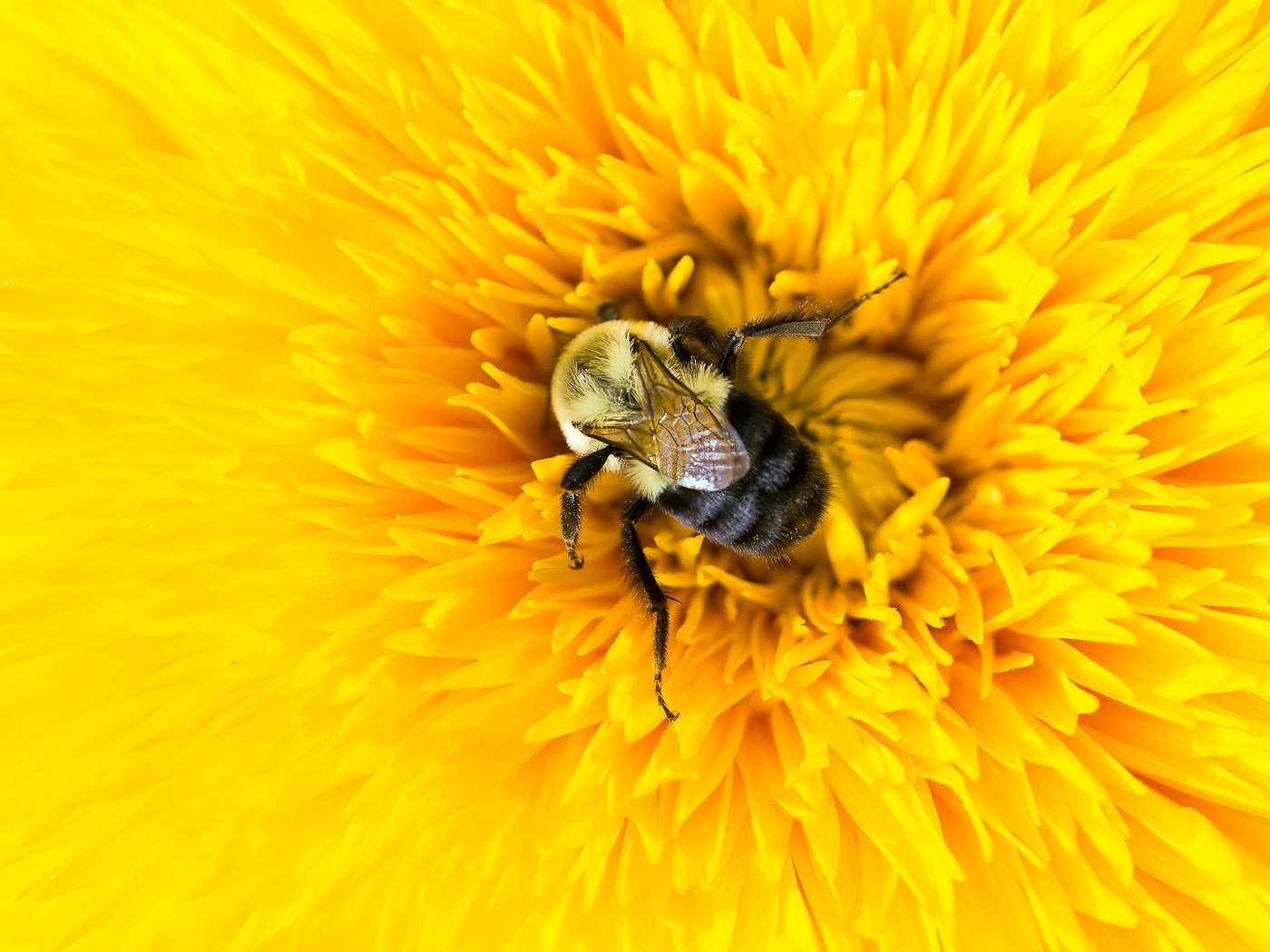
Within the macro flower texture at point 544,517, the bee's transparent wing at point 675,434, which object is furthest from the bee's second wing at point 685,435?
the macro flower texture at point 544,517

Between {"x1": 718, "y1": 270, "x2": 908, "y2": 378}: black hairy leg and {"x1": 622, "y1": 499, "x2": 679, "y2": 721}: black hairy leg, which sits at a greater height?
{"x1": 718, "y1": 270, "x2": 908, "y2": 378}: black hairy leg

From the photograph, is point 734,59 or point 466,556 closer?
point 734,59

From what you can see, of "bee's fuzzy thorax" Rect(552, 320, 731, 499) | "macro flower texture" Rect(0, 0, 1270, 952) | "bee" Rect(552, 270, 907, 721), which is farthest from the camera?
"bee's fuzzy thorax" Rect(552, 320, 731, 499)

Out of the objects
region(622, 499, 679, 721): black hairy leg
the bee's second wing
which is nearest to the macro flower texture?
region(622, 499, 679, 721): black hairy leg

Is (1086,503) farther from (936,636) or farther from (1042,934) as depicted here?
(1042,934)

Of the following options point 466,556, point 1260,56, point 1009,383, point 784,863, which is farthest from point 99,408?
point 1260,56

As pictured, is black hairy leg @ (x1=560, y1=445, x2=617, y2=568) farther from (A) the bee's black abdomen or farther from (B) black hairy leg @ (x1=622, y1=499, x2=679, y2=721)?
(A) the bee's black abdomen
